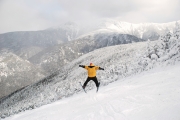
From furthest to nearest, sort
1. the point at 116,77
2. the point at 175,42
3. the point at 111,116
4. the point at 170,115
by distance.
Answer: the point at 116,77 < the point at 175,42 < the point at 111,116 < the point at 170,115

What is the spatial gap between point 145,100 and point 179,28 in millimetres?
11853

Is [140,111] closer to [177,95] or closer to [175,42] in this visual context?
[177,95]

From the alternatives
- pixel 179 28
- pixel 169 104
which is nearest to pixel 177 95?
pixel 169 104

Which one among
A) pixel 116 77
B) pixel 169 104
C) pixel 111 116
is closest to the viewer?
pixel 169 104

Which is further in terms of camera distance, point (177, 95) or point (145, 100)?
point (145, 100)

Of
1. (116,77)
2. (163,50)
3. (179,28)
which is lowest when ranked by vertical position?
(116,77)

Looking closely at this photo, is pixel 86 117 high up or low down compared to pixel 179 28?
down

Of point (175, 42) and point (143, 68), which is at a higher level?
point (175, 42)

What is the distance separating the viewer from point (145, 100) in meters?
8.81

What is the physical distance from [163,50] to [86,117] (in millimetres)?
12460

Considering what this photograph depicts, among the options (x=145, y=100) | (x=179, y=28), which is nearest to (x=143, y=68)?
(x=179, y=28)

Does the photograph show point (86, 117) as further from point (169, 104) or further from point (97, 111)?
point (169, 104)

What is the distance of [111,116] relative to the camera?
8031 millimetres

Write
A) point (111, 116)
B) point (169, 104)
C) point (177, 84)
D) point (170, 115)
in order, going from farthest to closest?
point (177, 84) < point (111, 116) < point (169, 104) < point (170, 115)
